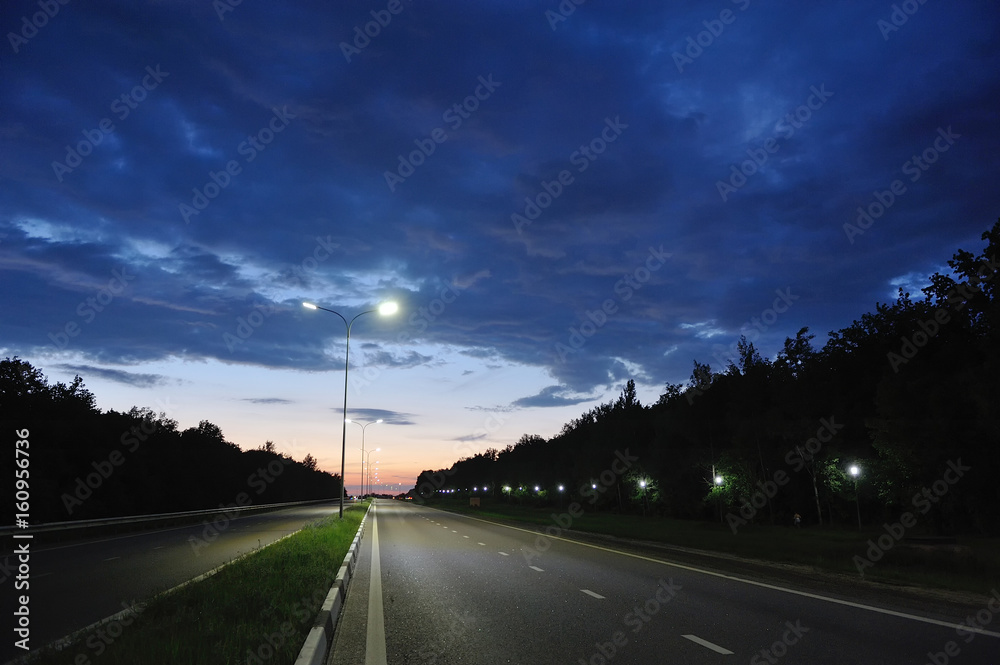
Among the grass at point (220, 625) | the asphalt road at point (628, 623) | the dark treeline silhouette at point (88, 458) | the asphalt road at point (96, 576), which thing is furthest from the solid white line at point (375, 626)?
the dark treeline silhouette at point (88, 458)

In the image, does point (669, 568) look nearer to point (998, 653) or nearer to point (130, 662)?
point (998, 653)

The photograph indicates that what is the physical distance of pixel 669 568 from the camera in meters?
16.6

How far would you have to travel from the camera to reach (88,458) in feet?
216

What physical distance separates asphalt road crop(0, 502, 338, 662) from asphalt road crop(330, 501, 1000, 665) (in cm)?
397

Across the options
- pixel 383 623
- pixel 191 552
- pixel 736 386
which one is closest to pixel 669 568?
pixel 383 623

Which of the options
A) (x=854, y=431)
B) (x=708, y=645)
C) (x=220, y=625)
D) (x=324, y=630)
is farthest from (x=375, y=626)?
(x=854, y=431)

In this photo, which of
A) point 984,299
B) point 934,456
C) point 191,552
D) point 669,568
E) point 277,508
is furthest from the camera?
point 277,508

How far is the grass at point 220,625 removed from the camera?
6334mm

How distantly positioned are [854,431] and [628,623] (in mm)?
50723

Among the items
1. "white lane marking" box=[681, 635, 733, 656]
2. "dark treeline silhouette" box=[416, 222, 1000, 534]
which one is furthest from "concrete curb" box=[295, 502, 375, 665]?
"dark treeline silhouette" box=[416, 222, 1000, 534]

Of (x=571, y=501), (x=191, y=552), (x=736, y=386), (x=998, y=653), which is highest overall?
(x=736, y=386)

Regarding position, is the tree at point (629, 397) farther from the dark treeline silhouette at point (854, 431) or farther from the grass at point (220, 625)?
the grass at point (220, 625)

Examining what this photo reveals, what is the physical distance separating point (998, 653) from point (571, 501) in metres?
114

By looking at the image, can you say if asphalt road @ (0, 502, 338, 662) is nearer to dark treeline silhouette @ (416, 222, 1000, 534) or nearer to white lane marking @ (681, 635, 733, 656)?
white lane marking @ (681, 635, 733, 656)
